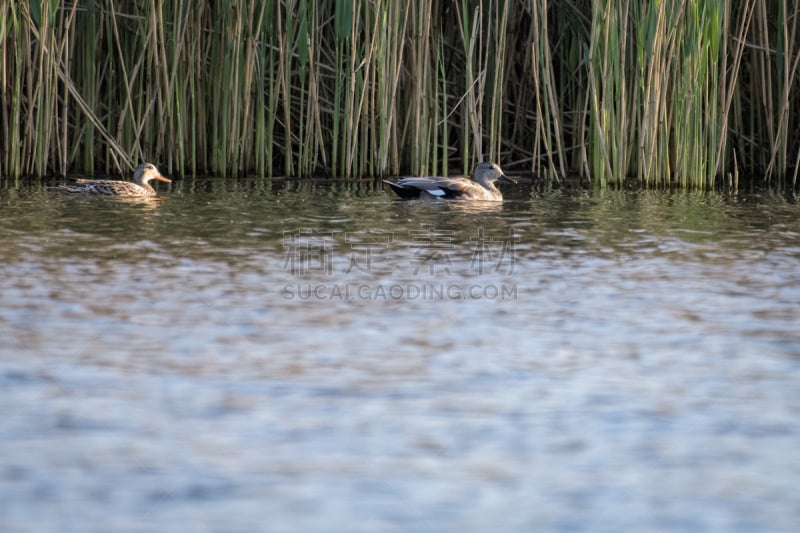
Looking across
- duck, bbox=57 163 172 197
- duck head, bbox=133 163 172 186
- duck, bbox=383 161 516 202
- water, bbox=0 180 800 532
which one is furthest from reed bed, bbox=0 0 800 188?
water, bbox=0 180 800 532

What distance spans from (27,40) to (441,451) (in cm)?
834

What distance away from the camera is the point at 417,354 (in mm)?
4793

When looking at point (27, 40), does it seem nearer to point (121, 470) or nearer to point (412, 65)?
point (412, 65)

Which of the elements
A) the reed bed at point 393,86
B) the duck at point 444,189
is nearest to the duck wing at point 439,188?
the duck at point 444,189

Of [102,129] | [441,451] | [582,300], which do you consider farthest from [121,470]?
[102,129]

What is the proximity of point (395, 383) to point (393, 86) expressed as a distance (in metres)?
7.17

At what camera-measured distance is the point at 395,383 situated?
434 centimetres

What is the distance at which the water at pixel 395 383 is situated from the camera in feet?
10.6

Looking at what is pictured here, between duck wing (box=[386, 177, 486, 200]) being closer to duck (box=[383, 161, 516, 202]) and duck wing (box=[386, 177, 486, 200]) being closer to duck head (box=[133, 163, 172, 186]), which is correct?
duck (box=[383, 161, 516, 202])

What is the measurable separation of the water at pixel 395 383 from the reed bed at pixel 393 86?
312 cm

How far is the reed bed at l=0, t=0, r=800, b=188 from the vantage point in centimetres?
1100

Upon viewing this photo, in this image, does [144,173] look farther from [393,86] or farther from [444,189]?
[444,189]

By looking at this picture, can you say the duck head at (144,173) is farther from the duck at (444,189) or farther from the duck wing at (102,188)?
the duck at (444,189)

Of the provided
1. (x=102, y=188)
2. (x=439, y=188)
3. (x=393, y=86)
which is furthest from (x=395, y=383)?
(x=393, y=86)
